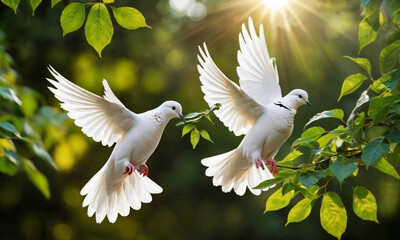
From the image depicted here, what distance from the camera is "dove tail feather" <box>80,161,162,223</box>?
7.19ft

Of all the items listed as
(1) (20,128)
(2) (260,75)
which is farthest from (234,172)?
(1) (20,128)

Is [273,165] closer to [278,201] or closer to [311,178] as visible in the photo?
[278,201]

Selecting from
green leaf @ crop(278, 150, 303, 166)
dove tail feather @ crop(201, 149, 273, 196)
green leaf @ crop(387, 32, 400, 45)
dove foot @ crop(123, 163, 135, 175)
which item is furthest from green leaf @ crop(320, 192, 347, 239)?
dove foot @ crop(123, 163, 135, 175)

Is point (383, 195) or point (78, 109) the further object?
point (383, 195)

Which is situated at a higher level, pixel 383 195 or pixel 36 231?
pixel 36 231

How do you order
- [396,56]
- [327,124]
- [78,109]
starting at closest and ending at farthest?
[396,56]
[78,109]
[327,124]

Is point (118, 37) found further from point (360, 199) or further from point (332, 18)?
point (360, 199)

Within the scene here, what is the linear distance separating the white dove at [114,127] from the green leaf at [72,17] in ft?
0.86

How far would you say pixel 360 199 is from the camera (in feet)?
6.02

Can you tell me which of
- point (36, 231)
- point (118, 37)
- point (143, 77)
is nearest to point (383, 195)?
point (143, 77)

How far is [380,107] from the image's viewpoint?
157 cm

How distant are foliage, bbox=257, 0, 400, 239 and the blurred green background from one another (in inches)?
239

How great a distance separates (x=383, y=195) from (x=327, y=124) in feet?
5.96

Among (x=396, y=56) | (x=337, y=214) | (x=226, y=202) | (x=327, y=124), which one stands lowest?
(x=226, y=202)
